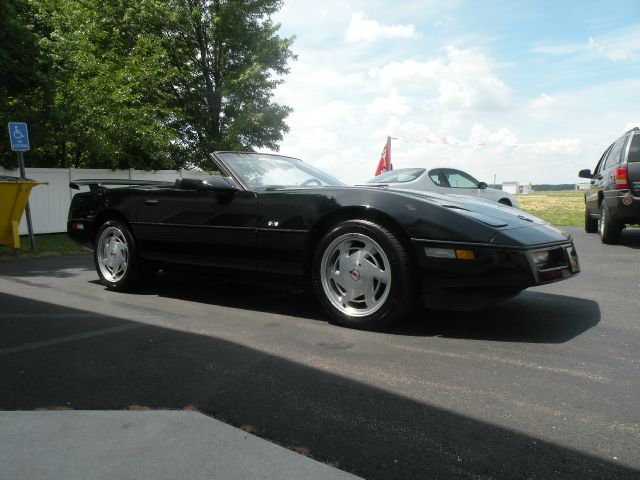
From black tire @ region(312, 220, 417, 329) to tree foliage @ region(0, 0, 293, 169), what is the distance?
11.4 meters

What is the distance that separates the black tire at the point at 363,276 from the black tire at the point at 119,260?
2004 millimetres

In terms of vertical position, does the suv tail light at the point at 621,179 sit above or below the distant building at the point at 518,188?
above

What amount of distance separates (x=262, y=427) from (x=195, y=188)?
8.93ft

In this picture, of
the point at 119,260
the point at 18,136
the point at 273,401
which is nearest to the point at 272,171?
the point at 119,260

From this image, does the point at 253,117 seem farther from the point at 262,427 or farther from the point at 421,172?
the point at 262,427

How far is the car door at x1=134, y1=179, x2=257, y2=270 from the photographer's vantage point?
4340 millimetres

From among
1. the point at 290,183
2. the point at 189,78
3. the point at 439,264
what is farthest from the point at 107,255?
the point at 189,78

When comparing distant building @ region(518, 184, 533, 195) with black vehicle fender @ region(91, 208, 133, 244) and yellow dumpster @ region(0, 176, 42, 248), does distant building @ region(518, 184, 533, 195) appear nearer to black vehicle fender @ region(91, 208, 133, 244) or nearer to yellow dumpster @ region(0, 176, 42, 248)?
yellow dumpster @ region(0, 176, 42, 248)

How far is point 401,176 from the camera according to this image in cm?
1229

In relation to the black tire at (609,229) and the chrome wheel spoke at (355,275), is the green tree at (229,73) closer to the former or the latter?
the black tire at (609,229)

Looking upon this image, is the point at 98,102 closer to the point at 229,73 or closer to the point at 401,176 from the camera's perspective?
the point at 401,176

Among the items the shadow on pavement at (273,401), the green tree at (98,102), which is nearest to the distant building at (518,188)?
the green tree at (98,102)

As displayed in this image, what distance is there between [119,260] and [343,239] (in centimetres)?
251

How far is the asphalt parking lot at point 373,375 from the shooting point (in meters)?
2.04
